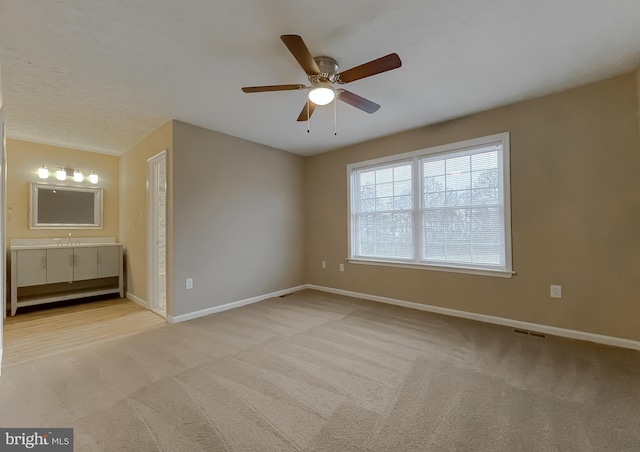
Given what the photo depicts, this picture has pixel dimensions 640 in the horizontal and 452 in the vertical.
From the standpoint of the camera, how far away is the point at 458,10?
1722 millimetres

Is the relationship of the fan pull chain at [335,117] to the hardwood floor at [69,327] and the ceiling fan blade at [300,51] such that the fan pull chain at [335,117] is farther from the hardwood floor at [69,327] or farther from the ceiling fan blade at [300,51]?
the hardwood floor at [69,327]

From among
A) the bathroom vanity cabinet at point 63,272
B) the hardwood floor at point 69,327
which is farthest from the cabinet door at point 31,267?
the hardwood floor at point 69,327

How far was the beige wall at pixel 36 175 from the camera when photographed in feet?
13.1

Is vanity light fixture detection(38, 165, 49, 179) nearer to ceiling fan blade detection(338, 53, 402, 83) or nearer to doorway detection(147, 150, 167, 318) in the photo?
doorway detection(147, 150, 167, 318)

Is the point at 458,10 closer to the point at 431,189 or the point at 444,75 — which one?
the point at 444,75

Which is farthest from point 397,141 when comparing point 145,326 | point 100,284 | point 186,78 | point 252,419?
point 100,284

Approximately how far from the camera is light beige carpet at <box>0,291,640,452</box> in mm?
1479

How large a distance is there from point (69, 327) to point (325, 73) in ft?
13.0

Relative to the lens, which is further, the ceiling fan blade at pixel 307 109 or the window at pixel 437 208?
the window at pixel 437 208

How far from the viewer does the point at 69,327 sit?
318 centimetres

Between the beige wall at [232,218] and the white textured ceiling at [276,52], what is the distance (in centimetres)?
60

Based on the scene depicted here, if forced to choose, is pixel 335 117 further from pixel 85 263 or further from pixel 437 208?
pixel 85 263

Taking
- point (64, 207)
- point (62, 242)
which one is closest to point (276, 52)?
point (64, 207)

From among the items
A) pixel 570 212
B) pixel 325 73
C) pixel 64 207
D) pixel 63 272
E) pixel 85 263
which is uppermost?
pixel 325 73
